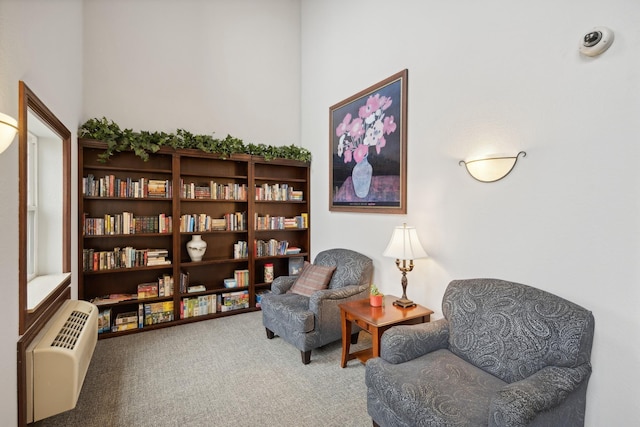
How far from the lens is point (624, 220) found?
1.58m

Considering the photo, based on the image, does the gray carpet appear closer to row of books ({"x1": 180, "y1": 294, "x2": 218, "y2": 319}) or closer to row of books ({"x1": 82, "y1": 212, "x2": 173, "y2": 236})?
row of books ({"x1": 180, "y1": 294, "x2": 218, "y2": 319})

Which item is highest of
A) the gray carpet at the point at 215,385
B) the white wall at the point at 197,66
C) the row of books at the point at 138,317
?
the white wall at the point at 197,66

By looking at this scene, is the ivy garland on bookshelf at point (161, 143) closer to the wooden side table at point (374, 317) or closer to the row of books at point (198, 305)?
the row of books at point (198, 305)

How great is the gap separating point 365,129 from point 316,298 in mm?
1890

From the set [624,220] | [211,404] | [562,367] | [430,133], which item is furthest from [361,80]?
[211,404]

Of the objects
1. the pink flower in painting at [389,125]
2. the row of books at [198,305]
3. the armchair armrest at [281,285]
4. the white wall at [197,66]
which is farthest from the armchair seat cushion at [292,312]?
the white wall at [197,66]

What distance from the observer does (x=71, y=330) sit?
215 cm

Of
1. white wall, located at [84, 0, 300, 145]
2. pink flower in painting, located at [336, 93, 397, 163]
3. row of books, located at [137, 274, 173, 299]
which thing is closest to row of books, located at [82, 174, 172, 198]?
white wall, located at [84, 0, 300, 145]

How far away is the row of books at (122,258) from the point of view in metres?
3.24

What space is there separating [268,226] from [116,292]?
77.2 inches

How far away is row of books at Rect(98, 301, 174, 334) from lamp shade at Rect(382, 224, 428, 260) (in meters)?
2.74

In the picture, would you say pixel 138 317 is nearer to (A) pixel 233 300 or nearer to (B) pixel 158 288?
(B) pixel 158 288

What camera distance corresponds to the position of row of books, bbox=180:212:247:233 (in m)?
3.73

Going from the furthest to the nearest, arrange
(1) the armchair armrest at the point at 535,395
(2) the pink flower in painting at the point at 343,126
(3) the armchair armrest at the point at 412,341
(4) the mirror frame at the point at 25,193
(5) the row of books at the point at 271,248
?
(5) the row of books at the point at 271,248, (2) the pink flower in painting at the point at 343,126, (3) the armchair armrest at the point at 412,341, (4) the mirror frame at the point at 25,193, (1) the armchair armrest at the point at 535,395
